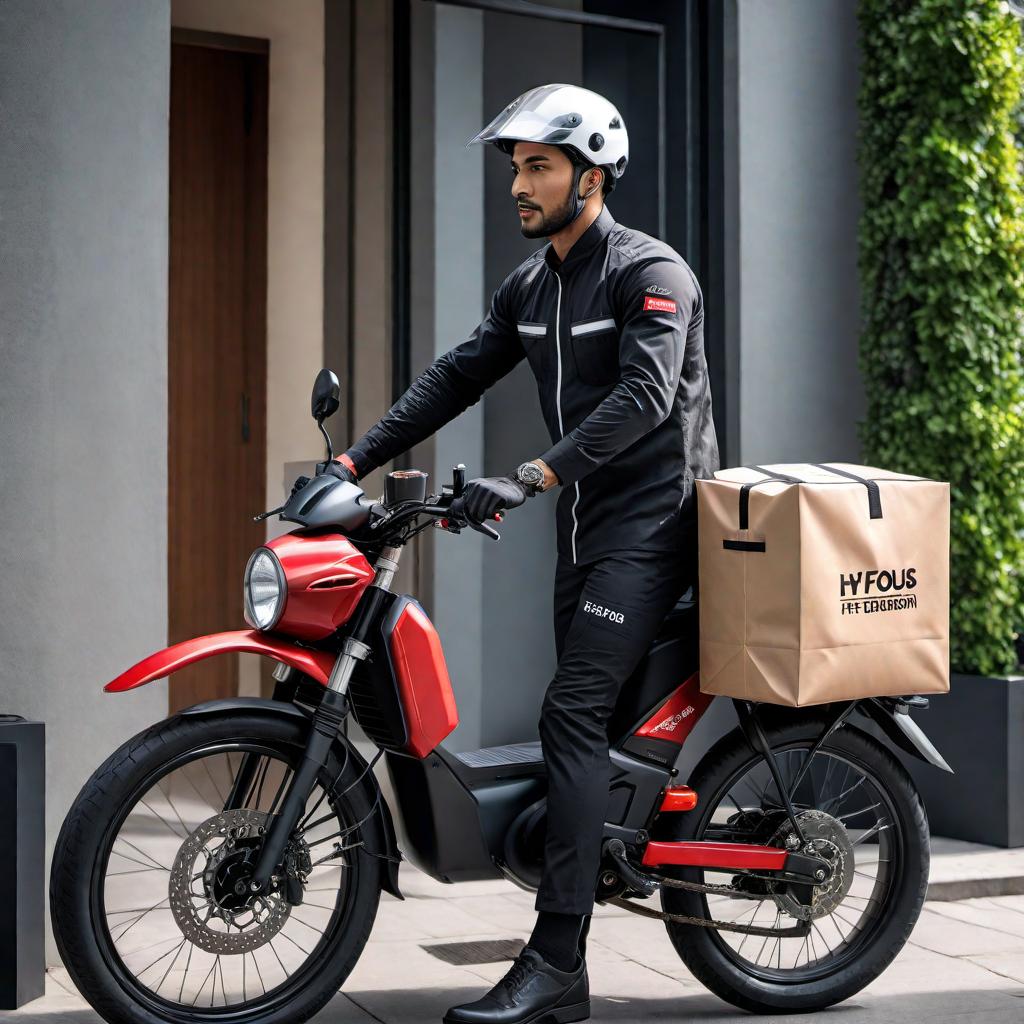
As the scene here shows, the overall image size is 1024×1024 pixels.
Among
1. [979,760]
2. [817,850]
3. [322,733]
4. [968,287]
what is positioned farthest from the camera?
[968,287]

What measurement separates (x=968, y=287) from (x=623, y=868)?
313cm

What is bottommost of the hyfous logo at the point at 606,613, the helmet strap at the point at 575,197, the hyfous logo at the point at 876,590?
the hyfous logo at the point at 606,613

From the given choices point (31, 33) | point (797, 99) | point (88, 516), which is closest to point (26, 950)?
point (88, 516)

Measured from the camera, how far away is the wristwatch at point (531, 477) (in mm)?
3445

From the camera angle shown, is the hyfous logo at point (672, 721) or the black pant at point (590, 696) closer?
the black pant at point (590, 696)

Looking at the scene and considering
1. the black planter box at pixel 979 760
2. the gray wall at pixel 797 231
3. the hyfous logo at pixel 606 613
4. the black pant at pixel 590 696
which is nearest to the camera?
the black pant at pixel 590 696

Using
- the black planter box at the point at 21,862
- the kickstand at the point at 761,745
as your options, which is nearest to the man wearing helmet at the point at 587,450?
the kickstand at the point at 761,745

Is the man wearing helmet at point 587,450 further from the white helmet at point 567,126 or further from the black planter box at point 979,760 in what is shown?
the black planter box at point 979,760

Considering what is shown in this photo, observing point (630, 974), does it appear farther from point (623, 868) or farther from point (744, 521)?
point (744, 521)

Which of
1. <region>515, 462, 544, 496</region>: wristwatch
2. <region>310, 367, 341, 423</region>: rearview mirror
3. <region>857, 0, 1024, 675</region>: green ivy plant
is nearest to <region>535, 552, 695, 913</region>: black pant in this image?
<region>515, 462, 544, 496</region>: wristwatch

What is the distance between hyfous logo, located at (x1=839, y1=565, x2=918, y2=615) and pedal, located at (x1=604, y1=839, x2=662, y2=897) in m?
0.77

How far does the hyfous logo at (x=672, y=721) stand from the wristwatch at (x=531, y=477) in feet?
2.32

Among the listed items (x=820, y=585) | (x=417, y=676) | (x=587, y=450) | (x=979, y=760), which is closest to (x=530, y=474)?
(x=587, y=450)

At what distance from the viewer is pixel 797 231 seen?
20.6ft
